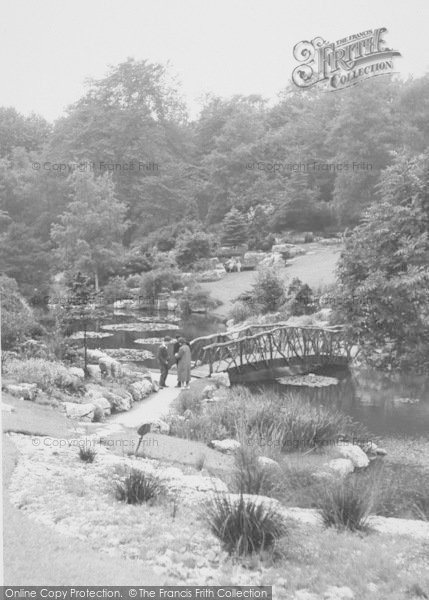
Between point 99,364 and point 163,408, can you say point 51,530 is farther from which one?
point 99,364

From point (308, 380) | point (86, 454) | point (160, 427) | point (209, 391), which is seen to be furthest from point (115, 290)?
point (86, 454)

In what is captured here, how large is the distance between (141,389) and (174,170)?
16.9m

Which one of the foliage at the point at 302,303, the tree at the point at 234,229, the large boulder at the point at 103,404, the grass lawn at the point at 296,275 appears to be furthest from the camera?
the tree at the point at 234,229

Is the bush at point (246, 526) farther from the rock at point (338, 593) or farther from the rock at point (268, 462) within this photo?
the rock at point (268, 462)

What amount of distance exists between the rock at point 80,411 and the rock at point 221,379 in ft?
14.5

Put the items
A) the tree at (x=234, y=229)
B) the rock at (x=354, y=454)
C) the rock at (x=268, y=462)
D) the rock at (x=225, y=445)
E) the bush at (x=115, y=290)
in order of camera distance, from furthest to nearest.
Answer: the tree at (x=234, y=229) < the bush at (x=115, y=290) < the rock at (x=354, y=454) < the rock at (x=225, y=445) < the rock at (x=268, y=462)

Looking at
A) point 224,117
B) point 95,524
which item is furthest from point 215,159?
point 95,524

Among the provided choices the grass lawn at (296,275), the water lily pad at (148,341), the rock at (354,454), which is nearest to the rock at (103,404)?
the rock at (354,454)

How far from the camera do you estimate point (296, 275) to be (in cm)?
2692

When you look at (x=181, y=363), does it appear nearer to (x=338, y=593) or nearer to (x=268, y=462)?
(x=268, y=462)

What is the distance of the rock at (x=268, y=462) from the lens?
6.83 metres

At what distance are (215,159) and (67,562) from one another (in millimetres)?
28457

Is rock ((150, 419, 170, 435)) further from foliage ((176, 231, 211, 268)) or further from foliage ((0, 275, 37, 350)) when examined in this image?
foliage ((176, 231, 211, 268))

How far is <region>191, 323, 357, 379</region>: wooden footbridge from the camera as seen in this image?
49.3 ft
